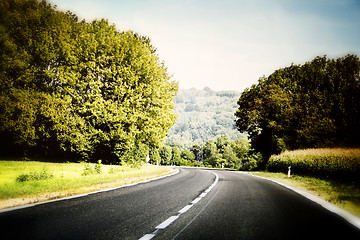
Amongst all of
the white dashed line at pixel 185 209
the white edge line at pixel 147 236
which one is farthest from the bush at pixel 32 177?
the white edge line at pixel 147 236

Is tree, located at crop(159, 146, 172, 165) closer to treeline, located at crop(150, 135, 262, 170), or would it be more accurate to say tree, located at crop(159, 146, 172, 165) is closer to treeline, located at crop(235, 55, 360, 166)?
treeline, located at crop(150, 135, 262, 170)

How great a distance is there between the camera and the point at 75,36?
946 inches

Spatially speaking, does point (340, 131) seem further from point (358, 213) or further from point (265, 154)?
point (358, 213)

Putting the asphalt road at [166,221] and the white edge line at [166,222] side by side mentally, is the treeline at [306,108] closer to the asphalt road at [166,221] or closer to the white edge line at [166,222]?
the asphalt road at [166,221]

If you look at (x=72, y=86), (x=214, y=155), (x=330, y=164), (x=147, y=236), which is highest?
(x=72, y=86)

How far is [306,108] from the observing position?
33.9 metres

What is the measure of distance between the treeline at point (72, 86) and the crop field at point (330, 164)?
43.9 ft

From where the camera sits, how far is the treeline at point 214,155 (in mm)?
98375

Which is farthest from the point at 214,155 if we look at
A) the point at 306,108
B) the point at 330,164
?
the point at 330,164

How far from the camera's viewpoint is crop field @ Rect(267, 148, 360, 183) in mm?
15633

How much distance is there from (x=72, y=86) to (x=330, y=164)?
879 inches

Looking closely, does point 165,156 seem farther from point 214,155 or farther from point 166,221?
point 166,221

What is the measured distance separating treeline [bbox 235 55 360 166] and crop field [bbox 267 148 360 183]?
986 cm

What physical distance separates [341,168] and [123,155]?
17917 mm
